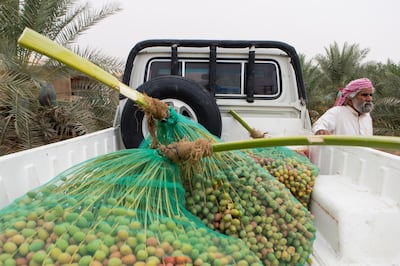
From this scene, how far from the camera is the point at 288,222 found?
1580 millimetres

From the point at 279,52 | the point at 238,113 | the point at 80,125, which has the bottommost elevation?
the point at 80,125

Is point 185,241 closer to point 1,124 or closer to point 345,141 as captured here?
point 345,141

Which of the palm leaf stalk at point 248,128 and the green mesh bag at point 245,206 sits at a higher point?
the palm leaf stalk at point 248,128

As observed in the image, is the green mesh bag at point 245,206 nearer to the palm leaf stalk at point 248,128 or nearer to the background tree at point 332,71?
the palm leaf stalk at point 248,128

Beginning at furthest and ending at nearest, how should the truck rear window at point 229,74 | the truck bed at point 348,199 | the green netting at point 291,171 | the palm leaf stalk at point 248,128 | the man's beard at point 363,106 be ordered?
1. the truck rear window at point 229,74
2. the man's beard at point 363,106
3. the palm leaf stalk at point 248,128
4. the green netting at point 291,171
5. the truck bed at point 348,199

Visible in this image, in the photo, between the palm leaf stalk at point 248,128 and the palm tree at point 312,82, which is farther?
the palm tree at point 312,82

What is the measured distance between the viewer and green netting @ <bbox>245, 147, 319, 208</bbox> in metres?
2.09

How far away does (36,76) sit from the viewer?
6.24 metres

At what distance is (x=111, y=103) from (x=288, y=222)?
252 inches

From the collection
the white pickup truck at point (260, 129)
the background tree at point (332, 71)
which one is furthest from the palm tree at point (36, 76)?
the background tree at point (332, 71)

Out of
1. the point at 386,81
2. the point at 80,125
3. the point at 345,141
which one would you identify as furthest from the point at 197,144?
the point at 386,81

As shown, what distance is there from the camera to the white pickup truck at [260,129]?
168cm

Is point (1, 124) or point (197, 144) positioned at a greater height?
point (197, 144)

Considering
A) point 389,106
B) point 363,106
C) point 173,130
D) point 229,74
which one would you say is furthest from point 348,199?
point 389,106
